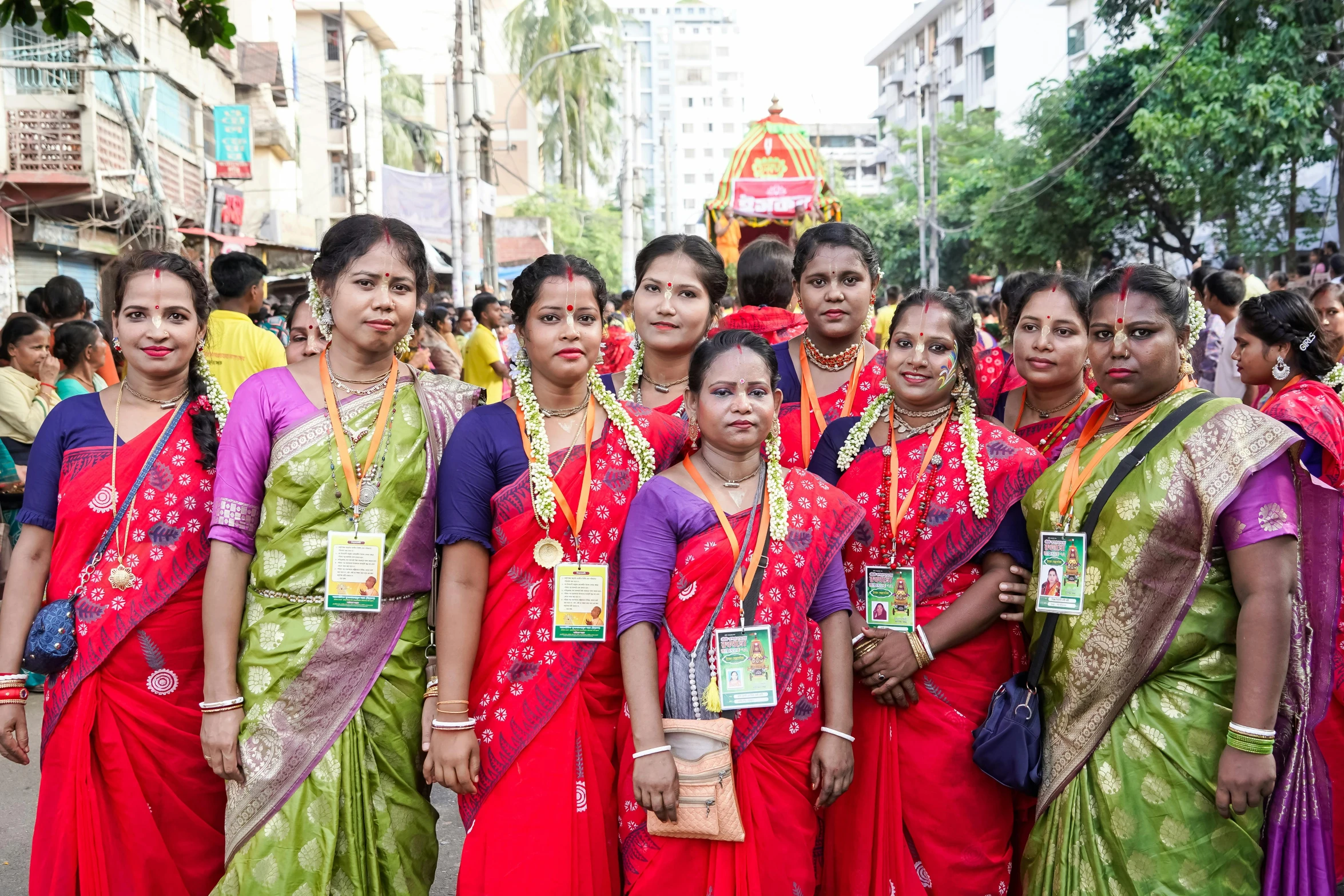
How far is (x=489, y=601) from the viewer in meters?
2.82

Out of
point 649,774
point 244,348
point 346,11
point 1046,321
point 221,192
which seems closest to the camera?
point 649,774

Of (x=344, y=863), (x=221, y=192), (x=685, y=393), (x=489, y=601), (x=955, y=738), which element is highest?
(x=221, y=192)

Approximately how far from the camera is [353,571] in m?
2.74

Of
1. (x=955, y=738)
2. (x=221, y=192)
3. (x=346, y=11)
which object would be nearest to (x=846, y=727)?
(x=955, y=738)

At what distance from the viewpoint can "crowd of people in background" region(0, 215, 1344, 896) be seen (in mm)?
2648

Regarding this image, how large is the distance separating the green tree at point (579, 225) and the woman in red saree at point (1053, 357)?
36.4m

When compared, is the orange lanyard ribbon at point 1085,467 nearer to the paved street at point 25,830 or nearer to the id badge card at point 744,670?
the id badge card at point 744,670

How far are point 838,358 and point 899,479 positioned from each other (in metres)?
0.73

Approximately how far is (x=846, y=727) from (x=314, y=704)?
1.27 m

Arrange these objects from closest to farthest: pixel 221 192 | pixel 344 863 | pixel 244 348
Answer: pixel 344 863, pixel 244 348, pixel 221 192

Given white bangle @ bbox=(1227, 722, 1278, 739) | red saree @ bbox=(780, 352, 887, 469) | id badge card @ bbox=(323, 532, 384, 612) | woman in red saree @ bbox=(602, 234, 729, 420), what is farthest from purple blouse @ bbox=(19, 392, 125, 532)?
white bangle @ bbox=(1227, 722, 1278, 739)

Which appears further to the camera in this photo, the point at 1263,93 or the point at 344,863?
the point at 1263,93

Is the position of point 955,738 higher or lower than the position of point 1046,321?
lower

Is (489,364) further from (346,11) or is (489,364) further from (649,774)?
(346,11)
